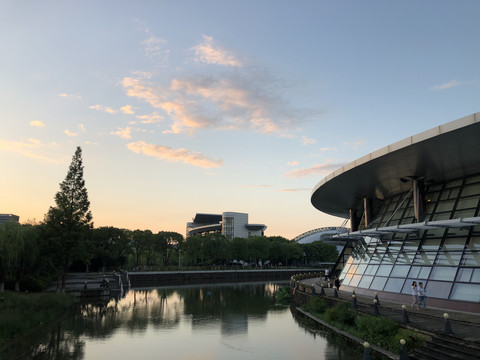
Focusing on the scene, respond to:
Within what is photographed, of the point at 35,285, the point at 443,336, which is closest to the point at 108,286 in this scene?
the point at 35,285

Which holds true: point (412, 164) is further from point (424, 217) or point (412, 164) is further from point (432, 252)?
point (432, 252)

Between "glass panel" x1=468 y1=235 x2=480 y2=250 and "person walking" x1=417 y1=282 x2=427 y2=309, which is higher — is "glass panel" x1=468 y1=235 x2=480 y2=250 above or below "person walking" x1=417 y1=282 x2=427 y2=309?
above

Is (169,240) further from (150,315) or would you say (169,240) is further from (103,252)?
(150,315)

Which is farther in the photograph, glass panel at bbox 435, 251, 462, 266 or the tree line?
the tree line

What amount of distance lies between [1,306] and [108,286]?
95.7 ft

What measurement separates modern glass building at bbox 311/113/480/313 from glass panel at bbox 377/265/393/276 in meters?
0.11

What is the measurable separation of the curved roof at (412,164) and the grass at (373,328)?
385 inches

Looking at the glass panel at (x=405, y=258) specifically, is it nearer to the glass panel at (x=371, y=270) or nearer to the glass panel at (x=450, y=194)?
the glass panel at (x=371, y=270)

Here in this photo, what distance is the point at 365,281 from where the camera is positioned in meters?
32.2

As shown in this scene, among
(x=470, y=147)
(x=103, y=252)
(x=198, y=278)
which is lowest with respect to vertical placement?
(x=198, y=278)

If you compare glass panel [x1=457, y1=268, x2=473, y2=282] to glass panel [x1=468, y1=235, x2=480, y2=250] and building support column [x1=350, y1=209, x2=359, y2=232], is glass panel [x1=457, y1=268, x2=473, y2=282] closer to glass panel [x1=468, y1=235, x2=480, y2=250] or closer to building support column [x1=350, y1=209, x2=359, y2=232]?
glass panel [x1=468, y1=235, x2=480, y2=250]

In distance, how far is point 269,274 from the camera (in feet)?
325

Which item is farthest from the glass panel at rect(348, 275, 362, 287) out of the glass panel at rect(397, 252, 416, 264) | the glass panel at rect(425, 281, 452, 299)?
the glass panel at rect(425, 281, 452, 299)

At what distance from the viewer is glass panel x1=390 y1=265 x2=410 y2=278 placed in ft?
92.2
